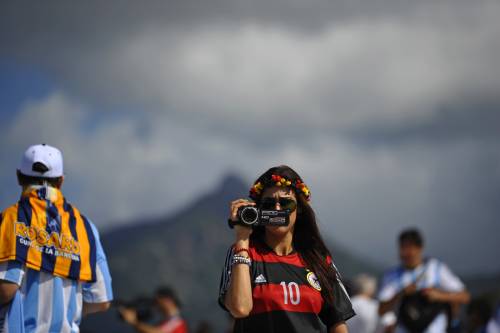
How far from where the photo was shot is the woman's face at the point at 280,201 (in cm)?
541

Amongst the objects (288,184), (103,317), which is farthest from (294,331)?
(103,317)

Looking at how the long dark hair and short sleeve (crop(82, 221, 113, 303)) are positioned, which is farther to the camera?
short sleeve (crop(82, 221, 113, 303))

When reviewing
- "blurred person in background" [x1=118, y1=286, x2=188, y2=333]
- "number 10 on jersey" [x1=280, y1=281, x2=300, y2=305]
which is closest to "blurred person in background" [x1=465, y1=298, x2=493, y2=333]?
"blurred person in background" [x1=118, y1=286, x2=188, y2=333]

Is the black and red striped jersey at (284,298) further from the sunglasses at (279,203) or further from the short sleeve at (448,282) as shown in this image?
the short sleeve at (448,282)

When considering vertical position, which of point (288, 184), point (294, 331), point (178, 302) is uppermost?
point (288, 184)

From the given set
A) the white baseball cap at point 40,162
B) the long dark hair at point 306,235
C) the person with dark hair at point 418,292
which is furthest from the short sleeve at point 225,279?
the person with dark hair at point 418,292

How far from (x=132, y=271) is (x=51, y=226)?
18074 centimetres

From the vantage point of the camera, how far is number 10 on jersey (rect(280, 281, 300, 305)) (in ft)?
17.0

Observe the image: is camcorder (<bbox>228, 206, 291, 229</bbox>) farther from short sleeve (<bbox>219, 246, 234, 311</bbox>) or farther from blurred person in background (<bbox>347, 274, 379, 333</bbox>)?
blurred person in background (<bbox>347, 274, 379, 333</bbox>)

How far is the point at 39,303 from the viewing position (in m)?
5.79

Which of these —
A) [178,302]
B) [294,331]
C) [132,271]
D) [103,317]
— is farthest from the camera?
[132,271]

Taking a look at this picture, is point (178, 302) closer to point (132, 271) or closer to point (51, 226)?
point (51, 226)

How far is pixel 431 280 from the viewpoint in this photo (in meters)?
9.62

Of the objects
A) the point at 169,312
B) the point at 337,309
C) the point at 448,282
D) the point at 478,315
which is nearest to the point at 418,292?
the point at 448,282
